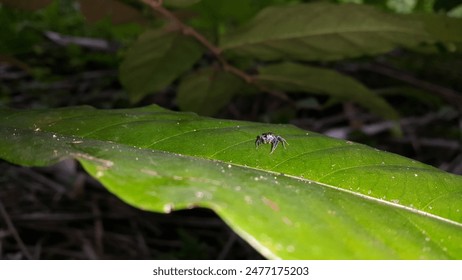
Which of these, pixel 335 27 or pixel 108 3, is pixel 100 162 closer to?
pixel 335 27

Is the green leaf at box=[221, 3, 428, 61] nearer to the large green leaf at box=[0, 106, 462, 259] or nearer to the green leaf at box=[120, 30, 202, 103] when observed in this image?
the green leaf at box=[120, 30, 202, 103]

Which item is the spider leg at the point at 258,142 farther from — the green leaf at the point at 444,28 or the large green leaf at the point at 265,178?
the green leaf at the point at 444,28

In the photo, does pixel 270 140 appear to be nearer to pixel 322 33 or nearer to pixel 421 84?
pixel 322 33

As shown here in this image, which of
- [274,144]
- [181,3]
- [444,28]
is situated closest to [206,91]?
[181,3]

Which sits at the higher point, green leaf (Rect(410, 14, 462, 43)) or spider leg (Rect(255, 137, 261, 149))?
green leaf (Rect(410, 14, 462, 43))

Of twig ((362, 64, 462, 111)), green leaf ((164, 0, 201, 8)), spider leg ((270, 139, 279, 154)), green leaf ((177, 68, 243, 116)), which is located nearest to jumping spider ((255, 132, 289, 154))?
spider leg ((270, 139, 279, 154))

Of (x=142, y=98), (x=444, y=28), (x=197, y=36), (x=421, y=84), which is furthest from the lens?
(x=421, y=84)

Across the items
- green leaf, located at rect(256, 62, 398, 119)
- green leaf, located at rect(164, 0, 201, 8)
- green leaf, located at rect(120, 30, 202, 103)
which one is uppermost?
green leaf, located at rect(256, 62, 398, 119)
